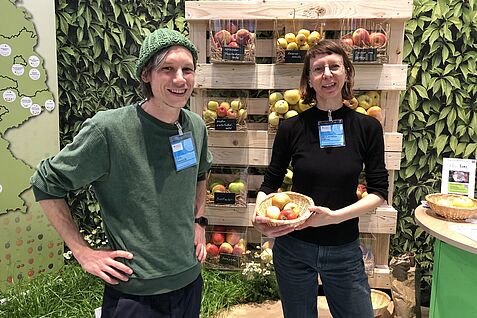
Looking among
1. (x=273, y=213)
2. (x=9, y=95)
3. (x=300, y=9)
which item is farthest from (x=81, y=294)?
(x=300, y=9)

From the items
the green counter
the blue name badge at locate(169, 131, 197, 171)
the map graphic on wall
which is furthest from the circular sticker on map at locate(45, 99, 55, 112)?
the green counter

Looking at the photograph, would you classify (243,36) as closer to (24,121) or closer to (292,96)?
(292,96)

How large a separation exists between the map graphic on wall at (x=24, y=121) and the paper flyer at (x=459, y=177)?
246 cm

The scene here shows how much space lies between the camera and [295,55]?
2.54 meters

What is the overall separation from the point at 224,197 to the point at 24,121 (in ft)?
4.61

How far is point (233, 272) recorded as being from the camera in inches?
111

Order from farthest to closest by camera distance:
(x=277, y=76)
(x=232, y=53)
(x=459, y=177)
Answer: (x=277, y=76) < (x=232, y=53) < (x=459, y=177)

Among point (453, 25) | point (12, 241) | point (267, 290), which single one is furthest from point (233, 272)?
point (453, 25)

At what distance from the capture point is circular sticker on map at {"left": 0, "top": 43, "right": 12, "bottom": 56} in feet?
8.72

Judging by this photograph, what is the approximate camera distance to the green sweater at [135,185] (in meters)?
1.25

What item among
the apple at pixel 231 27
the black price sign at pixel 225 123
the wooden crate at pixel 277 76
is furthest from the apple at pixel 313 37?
the black price sign at pixel 225 123

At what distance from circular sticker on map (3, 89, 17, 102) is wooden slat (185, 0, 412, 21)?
122 centimetres

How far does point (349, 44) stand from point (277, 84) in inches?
19.6

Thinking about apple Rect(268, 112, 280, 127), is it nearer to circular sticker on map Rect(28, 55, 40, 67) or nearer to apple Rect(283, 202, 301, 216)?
apple Rect(283, 202, 301, 216)
